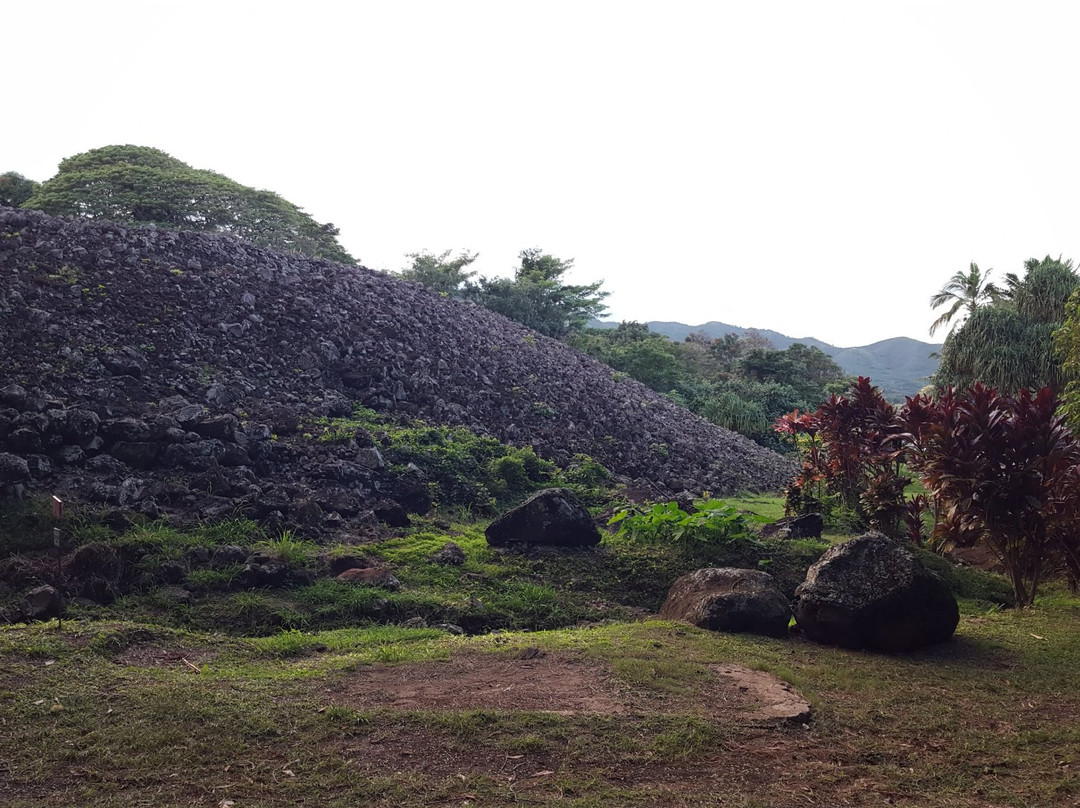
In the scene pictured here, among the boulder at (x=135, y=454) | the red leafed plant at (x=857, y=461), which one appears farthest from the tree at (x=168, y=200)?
the red leafed plant at (x=857, y=461)

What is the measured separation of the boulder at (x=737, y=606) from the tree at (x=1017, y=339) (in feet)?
48.4

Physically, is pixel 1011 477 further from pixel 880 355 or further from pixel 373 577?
pixel 880 355

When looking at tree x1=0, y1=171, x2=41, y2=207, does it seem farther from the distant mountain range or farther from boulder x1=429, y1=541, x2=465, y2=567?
the distant mountain range

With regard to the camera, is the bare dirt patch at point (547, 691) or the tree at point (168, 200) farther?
the tree at point (168, 200)

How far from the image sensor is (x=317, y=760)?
11.5 feet

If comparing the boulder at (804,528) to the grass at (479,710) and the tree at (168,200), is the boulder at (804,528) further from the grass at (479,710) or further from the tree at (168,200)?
the tree at (168,200)

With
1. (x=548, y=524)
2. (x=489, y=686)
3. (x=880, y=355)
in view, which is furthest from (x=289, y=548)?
(x=880, y=355)

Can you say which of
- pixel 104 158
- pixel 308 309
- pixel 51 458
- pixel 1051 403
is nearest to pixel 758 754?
pixel 1051 403

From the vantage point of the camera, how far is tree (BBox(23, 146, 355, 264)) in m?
21.4

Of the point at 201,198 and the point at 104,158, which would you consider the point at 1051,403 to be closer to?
the point at 201,198

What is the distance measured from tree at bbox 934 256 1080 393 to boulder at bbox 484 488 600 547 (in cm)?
1371

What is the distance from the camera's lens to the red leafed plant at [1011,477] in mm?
6723

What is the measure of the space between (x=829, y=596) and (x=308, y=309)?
440 inches

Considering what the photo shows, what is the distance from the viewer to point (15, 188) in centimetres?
2439
